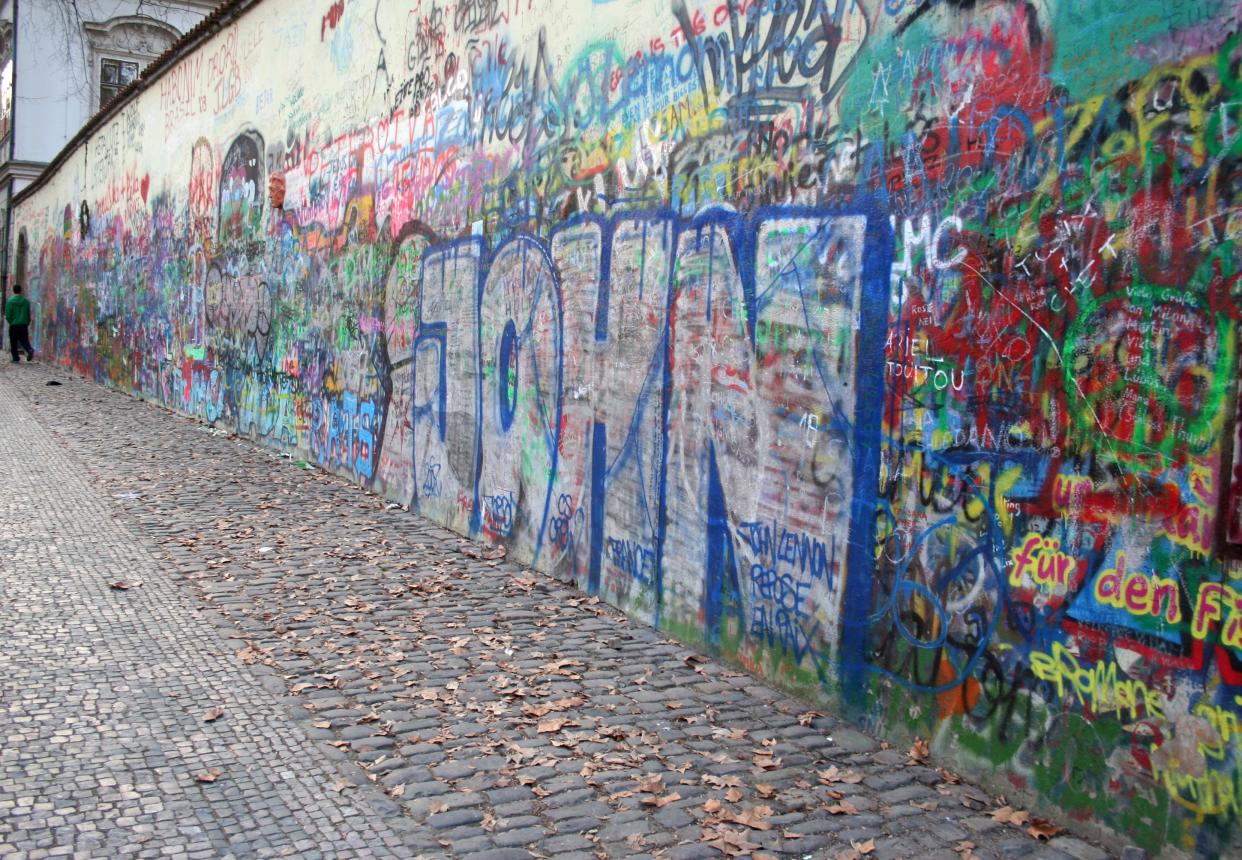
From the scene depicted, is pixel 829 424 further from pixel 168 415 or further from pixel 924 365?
pixel 168 415

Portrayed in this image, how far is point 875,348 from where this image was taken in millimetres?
4445

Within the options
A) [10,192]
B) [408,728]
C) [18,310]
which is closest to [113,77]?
[10,192]

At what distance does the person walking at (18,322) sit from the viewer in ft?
88.0

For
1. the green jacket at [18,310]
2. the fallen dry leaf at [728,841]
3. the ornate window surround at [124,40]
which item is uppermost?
the ornate window surround at [124,40]

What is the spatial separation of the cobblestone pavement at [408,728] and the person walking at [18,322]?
22.2m

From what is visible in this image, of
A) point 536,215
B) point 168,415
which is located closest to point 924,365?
point 536,215

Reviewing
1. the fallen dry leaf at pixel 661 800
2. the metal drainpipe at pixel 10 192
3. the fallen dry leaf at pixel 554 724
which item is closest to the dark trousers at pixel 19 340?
the metal drainpipe at pixel 10 192

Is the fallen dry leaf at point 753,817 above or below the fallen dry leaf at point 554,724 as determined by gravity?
above

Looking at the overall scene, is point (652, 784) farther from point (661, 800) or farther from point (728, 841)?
point (728, 841)

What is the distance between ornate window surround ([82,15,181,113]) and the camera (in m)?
32.5

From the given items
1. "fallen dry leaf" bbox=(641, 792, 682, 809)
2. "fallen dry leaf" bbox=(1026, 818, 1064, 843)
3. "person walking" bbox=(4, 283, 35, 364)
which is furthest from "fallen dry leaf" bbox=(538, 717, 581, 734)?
"person walking" bbox=(4, 283, 35, 364)

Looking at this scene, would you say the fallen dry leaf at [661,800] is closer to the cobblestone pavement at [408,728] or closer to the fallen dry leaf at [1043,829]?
the cobblestone pavement at [408,728]

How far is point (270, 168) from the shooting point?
12680 millimetres

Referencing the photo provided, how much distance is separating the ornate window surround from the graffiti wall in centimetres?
2824
